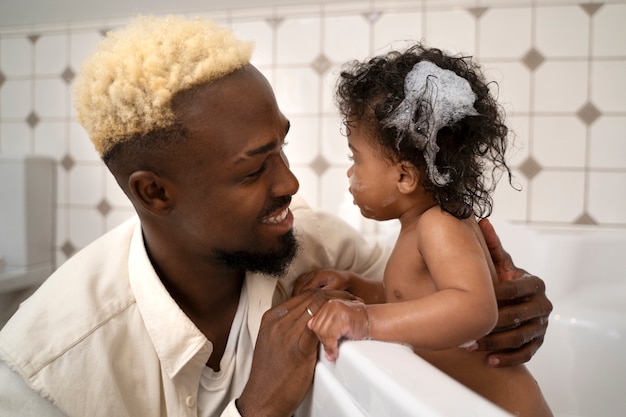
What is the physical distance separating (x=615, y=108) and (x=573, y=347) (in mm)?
824

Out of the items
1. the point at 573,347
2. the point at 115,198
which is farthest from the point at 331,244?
the point at 115,198

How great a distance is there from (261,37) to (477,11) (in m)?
0.81

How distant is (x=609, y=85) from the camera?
1.56m

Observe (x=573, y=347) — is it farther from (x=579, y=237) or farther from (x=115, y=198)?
(x=115, y=198)

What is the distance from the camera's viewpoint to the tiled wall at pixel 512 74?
1562 millimetres

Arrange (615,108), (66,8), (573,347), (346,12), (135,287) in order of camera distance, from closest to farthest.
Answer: (135,287) → (573,347) → (615,108) → (346,12) → (66,8)

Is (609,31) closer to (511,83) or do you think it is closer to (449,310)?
(511,83)

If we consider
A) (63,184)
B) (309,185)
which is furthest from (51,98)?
(309,185)

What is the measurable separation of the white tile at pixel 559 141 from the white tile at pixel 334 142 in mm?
678

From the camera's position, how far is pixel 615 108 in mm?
1556

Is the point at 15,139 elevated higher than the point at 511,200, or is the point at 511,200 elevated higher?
the point at 15,139

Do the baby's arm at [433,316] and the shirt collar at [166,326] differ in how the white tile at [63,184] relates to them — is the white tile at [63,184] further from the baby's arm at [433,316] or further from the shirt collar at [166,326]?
the baby's arm at [433,316]

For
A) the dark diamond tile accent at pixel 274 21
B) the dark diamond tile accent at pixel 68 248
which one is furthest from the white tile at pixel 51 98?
the dark diamond tile accent at pixel 274 21

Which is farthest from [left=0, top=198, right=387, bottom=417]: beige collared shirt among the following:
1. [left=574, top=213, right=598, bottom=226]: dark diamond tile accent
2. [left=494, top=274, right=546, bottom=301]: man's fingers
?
[left=574, top=213, right=598, bottom=226]: dark diamond tile accent
